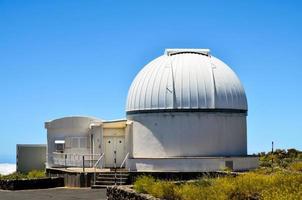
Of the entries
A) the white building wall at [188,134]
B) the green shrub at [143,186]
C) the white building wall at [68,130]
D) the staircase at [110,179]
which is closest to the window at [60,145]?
the white building wall at [68,130]

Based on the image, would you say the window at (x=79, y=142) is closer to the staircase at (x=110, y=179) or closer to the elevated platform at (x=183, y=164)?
the elevated platform at (x=183, y=164)

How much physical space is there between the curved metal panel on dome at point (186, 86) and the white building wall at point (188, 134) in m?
0.48

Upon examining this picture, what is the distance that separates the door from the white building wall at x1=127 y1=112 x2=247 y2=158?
2159mm

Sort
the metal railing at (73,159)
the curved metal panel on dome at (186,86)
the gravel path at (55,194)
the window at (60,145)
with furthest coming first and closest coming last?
the window at (60,145)
the metal railing at (73,159)
the curved metal panel on dome at (186,86)
the gravel path at (55,194)

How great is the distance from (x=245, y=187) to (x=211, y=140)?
12.9m

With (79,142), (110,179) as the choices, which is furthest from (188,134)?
(79,142)

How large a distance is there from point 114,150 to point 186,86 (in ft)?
18.2

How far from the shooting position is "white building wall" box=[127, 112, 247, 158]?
1016 inches

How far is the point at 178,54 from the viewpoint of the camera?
1128 inches

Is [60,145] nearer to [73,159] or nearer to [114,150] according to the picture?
[73,159]

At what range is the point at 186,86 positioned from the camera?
26141mm

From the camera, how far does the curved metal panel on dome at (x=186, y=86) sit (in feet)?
85.0

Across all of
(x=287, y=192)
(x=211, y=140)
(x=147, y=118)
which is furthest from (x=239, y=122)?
(x=287, y=192)

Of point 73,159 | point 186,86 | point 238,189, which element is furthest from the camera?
point 73,159
